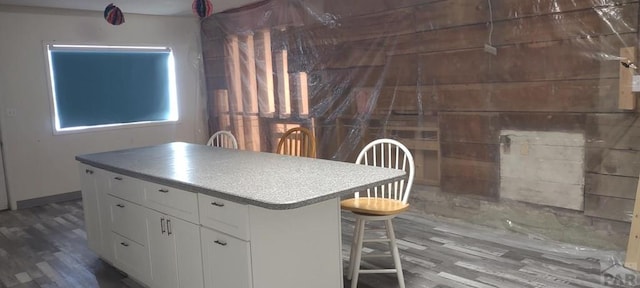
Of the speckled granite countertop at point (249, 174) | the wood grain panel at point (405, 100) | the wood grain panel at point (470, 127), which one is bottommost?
the speckled granite countertop at point (249, 174)

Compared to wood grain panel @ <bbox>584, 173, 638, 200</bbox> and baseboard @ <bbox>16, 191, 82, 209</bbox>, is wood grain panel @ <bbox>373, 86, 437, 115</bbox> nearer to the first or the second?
wood grain panel @ <bbox>584, 173, 638, 200</bbox>

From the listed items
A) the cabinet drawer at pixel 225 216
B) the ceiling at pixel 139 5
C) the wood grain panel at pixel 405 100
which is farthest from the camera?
the ceiling at pixel 139 5

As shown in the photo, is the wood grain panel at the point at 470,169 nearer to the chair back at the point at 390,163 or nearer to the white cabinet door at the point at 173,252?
the chair back at the point at 390,163

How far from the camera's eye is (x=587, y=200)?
3152 millimetres

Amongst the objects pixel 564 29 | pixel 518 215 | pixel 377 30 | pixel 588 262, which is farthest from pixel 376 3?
pixel 588 262

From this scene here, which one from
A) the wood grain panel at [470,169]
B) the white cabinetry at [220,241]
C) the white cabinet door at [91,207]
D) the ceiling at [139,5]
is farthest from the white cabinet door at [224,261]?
the ceiling at [139,5]

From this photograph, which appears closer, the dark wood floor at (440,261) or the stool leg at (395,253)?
the stool leg at (395,253)

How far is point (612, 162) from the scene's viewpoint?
3031mm

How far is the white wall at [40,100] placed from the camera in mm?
4910

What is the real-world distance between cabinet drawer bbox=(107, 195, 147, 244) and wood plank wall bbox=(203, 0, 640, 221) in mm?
2209

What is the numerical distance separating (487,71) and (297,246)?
2222mm

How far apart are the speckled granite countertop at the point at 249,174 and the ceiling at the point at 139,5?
7.44ft

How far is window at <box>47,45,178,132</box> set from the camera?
5277mm

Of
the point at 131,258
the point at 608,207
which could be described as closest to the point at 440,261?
the point at 608,207
